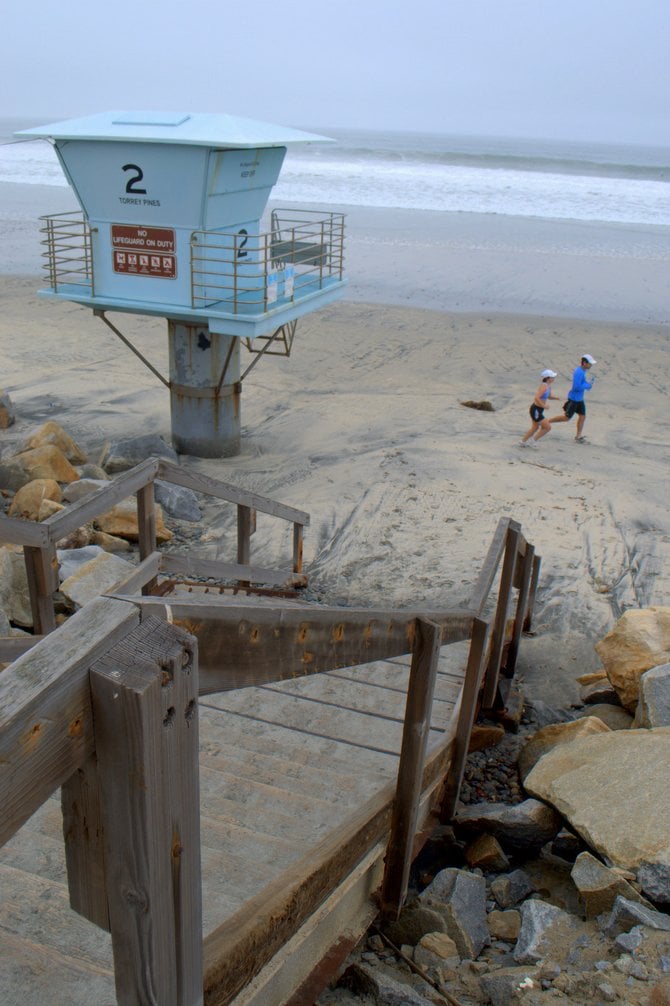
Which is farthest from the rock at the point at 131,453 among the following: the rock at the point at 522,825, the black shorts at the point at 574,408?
the rock at the point at 522,825

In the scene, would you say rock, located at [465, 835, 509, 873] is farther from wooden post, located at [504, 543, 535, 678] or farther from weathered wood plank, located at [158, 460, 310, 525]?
wooden post, located at [504, 543, 535, 678]

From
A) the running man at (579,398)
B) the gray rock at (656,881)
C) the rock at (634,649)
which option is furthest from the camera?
the running man at (579,398)

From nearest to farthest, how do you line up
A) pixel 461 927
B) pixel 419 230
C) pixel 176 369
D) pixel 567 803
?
pixel 461 927 < pixel 567 803 < pixel 176 369 < pixel 419 230

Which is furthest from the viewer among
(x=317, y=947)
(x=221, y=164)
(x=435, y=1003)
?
(x=221, y=164)

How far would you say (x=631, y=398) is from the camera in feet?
56.0

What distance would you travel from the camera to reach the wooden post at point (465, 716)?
4.65 m

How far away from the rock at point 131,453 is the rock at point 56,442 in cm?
45

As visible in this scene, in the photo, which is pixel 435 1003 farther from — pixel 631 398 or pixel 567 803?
pixel 631 398

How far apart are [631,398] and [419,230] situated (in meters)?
21.9

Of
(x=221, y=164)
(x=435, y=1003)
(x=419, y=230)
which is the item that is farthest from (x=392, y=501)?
(x=419, y=230)

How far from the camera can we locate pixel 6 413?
46.3 ft

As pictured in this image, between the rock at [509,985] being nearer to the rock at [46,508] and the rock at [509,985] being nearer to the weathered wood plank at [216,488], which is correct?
the weathered wood plank at [216,488]

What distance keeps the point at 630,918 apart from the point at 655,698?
2103 millimetres

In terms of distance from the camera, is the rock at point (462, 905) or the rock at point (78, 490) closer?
the rock at point (462, 905)
